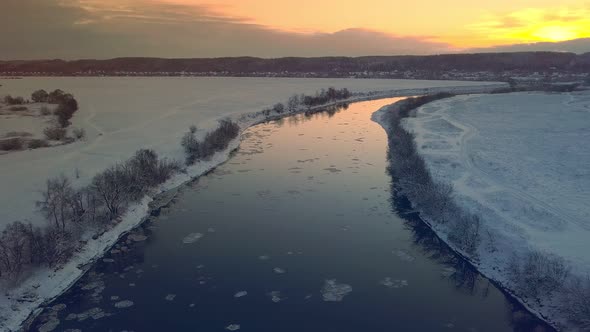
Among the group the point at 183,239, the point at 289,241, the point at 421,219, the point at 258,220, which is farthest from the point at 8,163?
the point at 421,219

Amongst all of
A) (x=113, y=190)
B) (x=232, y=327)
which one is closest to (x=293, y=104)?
(x=113, y=190)

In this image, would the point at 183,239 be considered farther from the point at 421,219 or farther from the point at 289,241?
the point at 421,219

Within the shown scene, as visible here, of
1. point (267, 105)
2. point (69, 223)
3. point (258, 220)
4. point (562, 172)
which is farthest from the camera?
point (267, 105)

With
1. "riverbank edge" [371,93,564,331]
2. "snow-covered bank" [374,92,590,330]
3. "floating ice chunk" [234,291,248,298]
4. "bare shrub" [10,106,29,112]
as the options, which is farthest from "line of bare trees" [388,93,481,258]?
"bare shrub" [10,106,29,112]

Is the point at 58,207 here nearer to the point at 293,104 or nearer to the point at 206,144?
the point at 206,144

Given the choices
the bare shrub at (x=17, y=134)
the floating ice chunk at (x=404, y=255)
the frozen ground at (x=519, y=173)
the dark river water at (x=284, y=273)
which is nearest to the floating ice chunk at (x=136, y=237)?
the dark river water at (x=284, y=273)

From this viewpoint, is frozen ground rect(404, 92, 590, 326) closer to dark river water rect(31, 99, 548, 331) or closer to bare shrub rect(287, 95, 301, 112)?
dark river water rect(31, 99, 548, 331)

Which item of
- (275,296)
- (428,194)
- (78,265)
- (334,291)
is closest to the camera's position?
(275,296)
